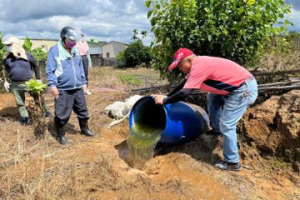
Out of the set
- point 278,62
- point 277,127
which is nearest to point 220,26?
point 278,62

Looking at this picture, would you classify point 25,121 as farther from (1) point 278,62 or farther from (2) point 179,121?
(1) point 278,62

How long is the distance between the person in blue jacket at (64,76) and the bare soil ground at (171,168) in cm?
55

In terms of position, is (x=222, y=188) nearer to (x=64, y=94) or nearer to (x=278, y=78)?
(x=278, y=78)

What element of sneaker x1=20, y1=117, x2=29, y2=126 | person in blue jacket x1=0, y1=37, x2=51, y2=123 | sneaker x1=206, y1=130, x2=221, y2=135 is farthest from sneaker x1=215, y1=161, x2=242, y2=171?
sneaker x1=20, y1=117, x2=29, y2=126

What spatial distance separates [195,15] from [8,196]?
3.52 m

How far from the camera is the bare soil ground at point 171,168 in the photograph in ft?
9.05

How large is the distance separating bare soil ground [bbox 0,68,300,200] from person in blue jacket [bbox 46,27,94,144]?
0.55m

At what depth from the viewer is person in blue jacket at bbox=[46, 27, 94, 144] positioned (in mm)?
3672

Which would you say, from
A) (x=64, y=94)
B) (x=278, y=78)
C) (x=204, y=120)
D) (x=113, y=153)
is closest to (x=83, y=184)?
(x=113, y=153)

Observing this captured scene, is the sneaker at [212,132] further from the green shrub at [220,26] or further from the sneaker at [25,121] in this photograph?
the sneaker at [25,121]

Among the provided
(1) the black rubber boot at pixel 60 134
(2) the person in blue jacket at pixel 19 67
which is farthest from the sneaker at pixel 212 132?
(2) the person in blue jacket at pixel 19 67

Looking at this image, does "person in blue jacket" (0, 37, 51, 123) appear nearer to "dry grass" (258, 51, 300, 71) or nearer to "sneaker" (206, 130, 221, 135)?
"sneaker" (206, 130, 221, 135)

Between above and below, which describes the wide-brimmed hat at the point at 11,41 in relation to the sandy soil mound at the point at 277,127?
above

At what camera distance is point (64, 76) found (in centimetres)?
378
